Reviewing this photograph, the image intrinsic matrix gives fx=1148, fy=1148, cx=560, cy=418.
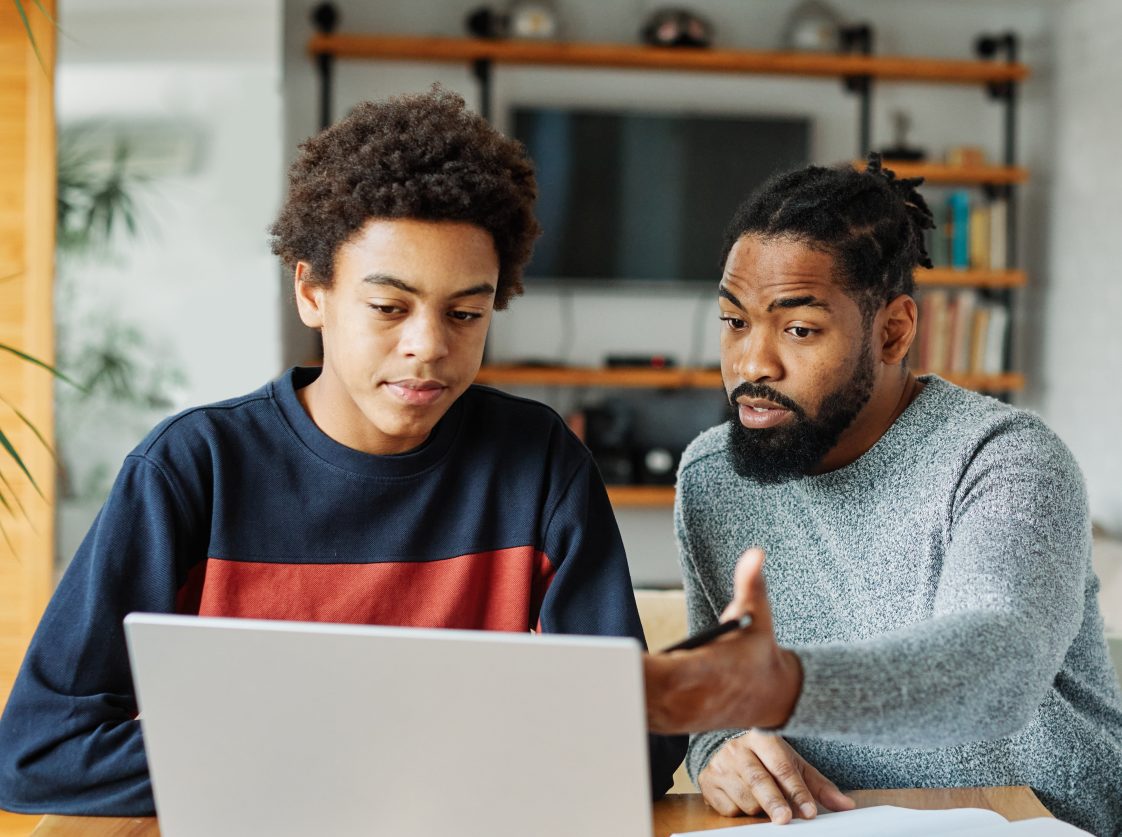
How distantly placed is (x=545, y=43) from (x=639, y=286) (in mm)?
918

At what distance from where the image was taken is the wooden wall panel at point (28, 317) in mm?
2418

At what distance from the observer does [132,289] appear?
3312 mm

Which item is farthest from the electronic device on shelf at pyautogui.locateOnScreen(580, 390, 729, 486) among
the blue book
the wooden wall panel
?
the wooden wall panel

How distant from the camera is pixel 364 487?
3.80 ft

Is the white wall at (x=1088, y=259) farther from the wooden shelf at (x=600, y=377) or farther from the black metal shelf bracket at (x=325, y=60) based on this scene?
the black metal shelf bracket at (x=325, y=60)

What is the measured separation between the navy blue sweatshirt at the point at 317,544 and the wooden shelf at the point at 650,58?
3.01 m

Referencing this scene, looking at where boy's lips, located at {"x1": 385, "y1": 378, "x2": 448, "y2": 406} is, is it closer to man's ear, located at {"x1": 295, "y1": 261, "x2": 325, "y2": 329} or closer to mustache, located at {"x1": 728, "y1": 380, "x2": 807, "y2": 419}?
man's ear, located at {"x1": 295, "y1": 261, "x2": 325, "y2": 329}

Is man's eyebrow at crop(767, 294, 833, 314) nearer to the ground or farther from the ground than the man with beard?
farther from the ground

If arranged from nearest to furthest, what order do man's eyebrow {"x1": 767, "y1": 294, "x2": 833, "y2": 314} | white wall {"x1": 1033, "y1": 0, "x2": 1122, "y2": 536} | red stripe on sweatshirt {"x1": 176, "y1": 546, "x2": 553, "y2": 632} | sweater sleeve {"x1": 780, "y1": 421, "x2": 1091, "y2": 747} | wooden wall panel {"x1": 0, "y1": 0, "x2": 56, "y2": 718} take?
sweater sleeve {"x1": 780, "y1": 421, "x2": 1091, "y2": 747}, red stripe on sweatshirt {"x1": 176, "y1": 546, "x2": 553, "y2": 632}, man's eyebrow {"x1": 767, "y1": 294, "x2": 833, "y2": 314}, wooden wall panel {"x1": 0, "y1": 0, "x2": 56, "y2": 718}, white wall {"x1": 1033, "y1": 0, "x2": 1122, "y2": 536}

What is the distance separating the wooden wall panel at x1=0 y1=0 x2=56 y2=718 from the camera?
2.42 m

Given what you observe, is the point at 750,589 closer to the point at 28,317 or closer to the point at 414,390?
the point at 414,390

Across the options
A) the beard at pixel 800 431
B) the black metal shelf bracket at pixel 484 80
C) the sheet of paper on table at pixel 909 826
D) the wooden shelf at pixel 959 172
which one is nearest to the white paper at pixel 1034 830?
the sheet of paper on table at pixel 909 826

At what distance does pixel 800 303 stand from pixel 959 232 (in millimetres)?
3170

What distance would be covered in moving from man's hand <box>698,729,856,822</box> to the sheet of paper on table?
0.07 ft
